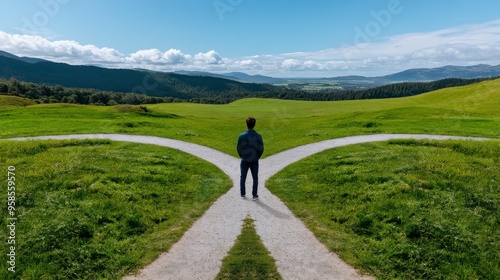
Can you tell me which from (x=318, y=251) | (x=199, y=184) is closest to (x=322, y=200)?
(x=318, y=251)

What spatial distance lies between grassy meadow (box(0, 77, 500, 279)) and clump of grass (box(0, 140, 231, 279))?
49 mm

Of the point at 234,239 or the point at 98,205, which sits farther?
the point at 98,205

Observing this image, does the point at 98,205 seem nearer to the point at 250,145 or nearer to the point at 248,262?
A: the point at 250,145

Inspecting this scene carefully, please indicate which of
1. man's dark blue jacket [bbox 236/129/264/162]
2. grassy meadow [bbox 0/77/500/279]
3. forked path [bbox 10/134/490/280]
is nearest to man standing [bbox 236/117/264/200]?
man's dark blue jacket [bbox 236/129/264/162]

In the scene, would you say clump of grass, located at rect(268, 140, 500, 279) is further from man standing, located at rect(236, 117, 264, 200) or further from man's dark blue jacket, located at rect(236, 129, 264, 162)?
man's dark blue jacket, located at rect(236, 129, 264, 162)

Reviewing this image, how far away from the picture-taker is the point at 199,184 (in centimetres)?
1795

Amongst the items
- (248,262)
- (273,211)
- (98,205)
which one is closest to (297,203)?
(273,211)

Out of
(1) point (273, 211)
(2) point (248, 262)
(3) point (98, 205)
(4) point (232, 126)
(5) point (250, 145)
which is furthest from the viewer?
(4) point (232, 126)

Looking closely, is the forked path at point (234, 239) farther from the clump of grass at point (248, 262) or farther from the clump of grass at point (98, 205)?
the clump of grass at point (98, 205)

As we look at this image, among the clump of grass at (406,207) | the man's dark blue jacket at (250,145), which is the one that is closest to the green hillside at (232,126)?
the clump of grass at (406,207)

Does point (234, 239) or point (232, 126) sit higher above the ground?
point (234, 239)

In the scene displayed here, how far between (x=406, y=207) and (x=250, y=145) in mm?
7173

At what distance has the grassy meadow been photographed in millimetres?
9695

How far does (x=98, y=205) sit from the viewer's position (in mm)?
13312
